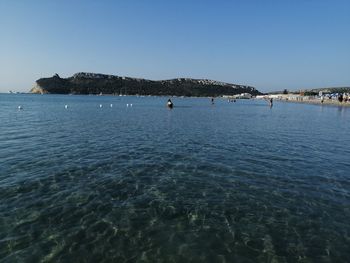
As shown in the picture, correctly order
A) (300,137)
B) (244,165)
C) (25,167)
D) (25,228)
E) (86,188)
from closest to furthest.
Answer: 1. (25,228)
2. (86,188)
3. (25,167)
4. (244,165)
5. (300,137)

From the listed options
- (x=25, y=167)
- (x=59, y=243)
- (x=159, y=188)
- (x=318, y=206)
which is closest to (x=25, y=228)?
Answer: (x=59, y=243)

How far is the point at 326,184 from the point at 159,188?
29.9ft

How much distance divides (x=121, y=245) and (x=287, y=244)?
5586 mm

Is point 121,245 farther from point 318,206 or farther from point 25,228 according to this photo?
point 318,206

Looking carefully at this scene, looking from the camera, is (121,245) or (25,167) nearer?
(121,245)

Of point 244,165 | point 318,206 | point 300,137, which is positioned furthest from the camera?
point 300,137

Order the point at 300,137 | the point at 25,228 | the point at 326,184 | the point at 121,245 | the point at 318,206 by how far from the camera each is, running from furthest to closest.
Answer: the point at 300,137 → the point at 326,184 → the point at 318,206 → the point at 25,228 → the point at 121,245

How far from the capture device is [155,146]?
2555cm

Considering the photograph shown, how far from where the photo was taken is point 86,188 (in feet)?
47.4

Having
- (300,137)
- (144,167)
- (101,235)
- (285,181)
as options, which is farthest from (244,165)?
(300,137)

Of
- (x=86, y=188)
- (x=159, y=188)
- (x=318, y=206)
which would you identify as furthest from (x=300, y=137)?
(x=86, y=188)

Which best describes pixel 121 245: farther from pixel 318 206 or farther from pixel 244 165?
pixel 244 165

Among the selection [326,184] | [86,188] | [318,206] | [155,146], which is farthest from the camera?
[155,146]

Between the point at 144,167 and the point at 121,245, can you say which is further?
the point at 144,167
